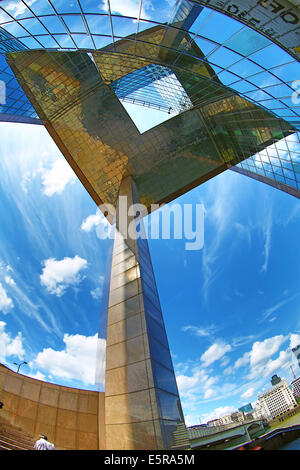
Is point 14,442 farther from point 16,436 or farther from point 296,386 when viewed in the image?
point 296,386

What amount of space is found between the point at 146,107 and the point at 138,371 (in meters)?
23.6

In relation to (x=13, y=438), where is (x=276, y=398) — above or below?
above

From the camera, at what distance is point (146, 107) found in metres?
23.4

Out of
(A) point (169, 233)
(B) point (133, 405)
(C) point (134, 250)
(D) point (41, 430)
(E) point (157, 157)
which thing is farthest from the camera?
(A) point (169, 233)

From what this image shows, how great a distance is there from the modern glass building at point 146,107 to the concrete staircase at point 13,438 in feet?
9.91

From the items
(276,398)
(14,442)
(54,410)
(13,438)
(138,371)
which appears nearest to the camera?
(14,442)

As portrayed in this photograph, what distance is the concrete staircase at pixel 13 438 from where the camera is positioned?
7.19 meters

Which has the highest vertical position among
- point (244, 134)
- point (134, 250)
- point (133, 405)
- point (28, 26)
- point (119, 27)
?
point (244, 134)

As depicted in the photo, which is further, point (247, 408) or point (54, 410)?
point (247, 408)

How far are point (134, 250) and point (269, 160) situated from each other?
16.5 metres

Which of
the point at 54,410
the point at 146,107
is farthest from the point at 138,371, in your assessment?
the point at 146,107

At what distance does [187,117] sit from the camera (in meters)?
21.5

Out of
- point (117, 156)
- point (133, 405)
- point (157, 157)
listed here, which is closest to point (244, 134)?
point (157, 157)

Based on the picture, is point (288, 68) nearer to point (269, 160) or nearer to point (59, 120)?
point (269, 160)
